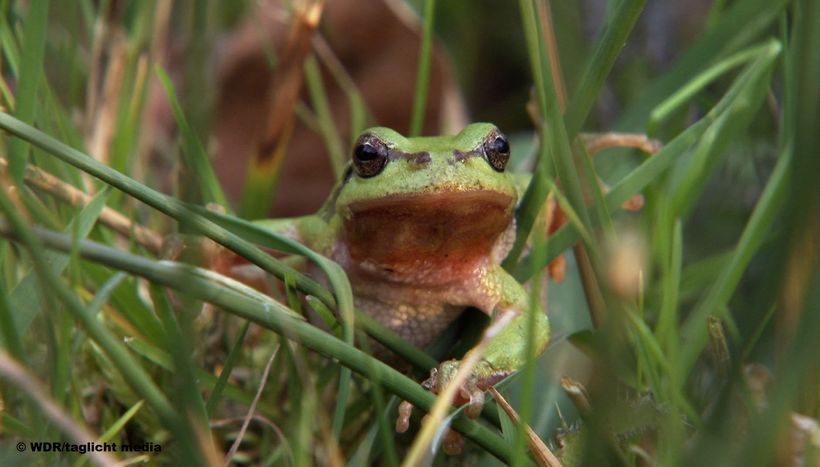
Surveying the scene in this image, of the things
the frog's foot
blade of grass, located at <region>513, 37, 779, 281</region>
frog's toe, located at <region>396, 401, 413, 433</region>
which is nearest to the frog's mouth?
blade of grass, located at <region>513, 37, 779, 281</region>

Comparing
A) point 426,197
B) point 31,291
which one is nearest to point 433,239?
point 426,197

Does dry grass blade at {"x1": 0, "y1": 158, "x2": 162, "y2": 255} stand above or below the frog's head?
below

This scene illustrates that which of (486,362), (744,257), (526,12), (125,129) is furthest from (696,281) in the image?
(125,129)

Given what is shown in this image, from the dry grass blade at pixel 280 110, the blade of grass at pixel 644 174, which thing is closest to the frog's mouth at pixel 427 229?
the blade of grass at pixel 644 174

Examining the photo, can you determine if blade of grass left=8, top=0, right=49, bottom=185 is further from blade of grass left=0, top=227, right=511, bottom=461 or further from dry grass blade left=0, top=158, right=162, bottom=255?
blade of grass left=0, top=227, right=511, bottom=461

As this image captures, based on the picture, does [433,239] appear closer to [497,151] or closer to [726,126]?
[497,151]
